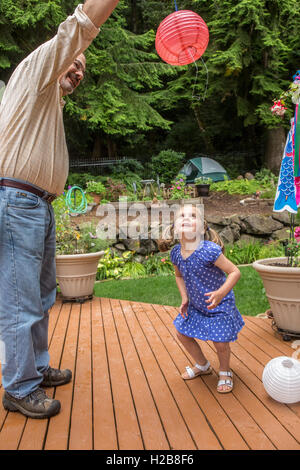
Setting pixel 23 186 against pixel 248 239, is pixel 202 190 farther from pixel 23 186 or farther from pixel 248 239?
pixel 23 186

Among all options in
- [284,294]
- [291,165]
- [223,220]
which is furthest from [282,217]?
[284,294]

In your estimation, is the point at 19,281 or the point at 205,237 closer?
the point at 19,281

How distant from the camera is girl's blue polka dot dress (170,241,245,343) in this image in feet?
6.60

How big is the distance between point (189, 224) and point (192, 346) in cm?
66

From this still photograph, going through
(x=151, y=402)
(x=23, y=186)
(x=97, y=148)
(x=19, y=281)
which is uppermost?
(x=97, y=148)

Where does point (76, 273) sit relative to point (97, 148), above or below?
below

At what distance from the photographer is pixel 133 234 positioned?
6.21 metres

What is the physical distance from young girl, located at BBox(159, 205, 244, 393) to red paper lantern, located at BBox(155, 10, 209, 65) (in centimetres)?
201

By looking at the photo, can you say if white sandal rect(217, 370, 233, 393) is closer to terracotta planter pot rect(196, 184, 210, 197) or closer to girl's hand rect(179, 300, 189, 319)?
girl's hand rect(179, 300, 189, 319)

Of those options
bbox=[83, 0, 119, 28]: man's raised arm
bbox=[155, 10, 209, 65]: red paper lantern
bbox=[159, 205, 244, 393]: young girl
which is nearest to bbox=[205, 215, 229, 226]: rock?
bbox=[155, 10, 209, 65]: red paper lantern

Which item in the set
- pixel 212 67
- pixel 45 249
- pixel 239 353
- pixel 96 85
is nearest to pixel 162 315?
pixel 239 353

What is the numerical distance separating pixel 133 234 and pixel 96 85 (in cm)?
531

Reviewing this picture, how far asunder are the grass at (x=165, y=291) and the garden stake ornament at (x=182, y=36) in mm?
2255

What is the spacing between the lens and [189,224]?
2037 mm
